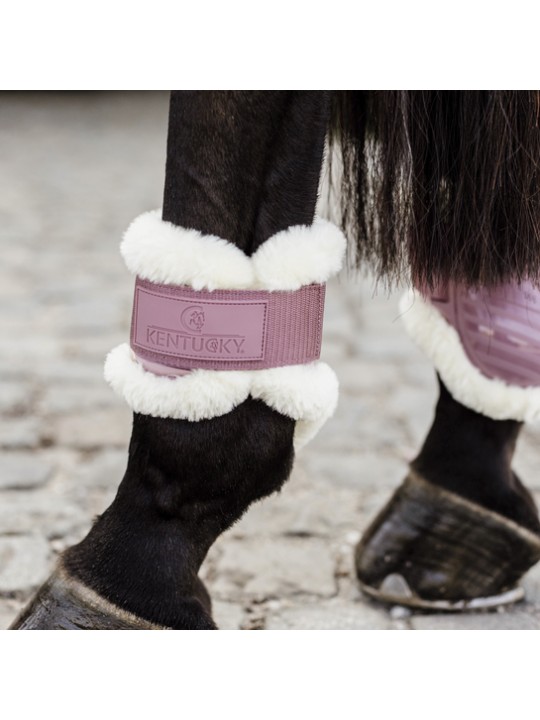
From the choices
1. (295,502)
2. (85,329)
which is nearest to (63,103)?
(85,329)

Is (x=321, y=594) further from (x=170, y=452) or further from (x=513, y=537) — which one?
(x=170, y=452)

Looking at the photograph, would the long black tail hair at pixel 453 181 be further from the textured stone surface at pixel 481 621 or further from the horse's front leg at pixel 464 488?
the textured stone surface at pixel 481 621

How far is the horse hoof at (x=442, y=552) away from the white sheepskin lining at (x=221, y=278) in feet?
1.38

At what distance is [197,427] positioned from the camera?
83 cm

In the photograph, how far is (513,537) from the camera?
120 cm

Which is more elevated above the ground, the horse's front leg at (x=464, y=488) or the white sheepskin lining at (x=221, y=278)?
the white sheepskin lining at (x=221, y=278)

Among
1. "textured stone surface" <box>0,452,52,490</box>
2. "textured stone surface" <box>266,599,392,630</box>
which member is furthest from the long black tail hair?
"textured stone surface" <box>0,452,52,490</box>

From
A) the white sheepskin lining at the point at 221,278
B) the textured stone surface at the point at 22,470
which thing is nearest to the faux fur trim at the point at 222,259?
the white sheepskin lining at the point at 221,278

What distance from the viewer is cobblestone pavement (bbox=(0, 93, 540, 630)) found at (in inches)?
49.4

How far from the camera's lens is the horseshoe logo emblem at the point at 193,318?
0.80 m

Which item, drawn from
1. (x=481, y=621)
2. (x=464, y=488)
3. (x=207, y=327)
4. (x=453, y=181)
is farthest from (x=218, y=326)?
(x=481, y=621)

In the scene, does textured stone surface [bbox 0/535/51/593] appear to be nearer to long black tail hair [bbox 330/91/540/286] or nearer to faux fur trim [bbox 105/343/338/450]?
faux fur trim [bbox 105/343/338/450]

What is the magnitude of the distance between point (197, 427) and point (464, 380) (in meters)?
0.41

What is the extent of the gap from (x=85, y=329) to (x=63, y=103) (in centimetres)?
422
